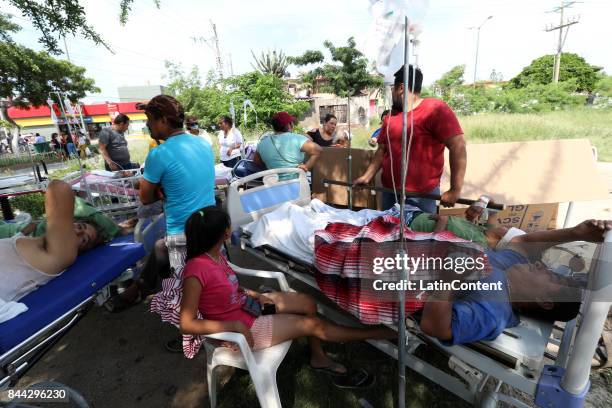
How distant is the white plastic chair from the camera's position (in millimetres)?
1688

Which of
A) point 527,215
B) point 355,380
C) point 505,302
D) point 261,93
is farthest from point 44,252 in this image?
point 261,93

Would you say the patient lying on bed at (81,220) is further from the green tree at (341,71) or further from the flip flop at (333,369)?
the green tree at (341,71)

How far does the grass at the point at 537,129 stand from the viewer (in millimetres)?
11219

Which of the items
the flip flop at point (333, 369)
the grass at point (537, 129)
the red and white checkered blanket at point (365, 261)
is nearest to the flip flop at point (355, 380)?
the flip flop at point (333, 369)

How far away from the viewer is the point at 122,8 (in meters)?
3.79

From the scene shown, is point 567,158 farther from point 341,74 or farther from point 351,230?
point 341,74

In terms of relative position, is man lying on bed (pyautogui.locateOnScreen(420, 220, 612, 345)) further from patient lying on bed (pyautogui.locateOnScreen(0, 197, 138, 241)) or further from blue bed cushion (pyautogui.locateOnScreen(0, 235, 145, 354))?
patient lying on bed (pyautogui.locateOnScreen(0, 197, 138, 241))

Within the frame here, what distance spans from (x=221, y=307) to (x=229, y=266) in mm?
383

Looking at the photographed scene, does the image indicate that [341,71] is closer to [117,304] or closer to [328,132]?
[328,132]

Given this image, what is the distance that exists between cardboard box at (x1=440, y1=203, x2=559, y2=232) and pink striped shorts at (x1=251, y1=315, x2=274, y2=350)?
2.51 m

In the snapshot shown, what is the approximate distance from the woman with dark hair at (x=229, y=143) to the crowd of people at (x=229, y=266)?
395 cm

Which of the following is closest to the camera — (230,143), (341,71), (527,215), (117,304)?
(117,304)

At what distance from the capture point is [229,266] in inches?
85.0

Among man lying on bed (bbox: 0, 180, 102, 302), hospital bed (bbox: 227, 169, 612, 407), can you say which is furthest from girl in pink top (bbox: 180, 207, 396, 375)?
man lying on bed (bbox: 0, 180, 102, 302)
